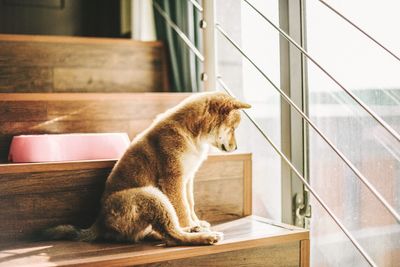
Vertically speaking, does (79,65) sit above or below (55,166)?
above

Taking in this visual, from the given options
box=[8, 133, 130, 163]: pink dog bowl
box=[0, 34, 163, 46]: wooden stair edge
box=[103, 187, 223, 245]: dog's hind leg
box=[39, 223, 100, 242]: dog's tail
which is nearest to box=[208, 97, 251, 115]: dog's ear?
box=[103, 187, 223, 245]: dog's hind leg

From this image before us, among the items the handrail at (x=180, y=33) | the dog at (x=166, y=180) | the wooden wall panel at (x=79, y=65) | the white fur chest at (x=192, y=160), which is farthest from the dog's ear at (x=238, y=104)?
the wooden wall panel at (x=79, y=65)

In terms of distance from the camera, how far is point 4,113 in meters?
1.93

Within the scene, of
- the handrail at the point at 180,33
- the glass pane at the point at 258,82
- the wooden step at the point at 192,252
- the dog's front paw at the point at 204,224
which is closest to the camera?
the wooden step at the point at 192,252

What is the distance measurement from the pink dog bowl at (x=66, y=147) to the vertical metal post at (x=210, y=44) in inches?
17.7

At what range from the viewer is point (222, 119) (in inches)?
66.7

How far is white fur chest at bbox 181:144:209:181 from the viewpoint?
5.44ft

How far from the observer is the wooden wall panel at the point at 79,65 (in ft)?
7.78

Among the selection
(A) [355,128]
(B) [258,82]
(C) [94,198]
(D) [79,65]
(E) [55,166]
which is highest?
(D) [79,65]

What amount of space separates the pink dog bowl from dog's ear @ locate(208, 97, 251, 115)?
462 mm

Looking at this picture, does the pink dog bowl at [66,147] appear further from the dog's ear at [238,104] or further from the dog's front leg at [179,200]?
the dog's ear at [238,104]

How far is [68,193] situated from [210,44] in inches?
35.5

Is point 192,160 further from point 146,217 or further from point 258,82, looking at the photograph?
point 258,82

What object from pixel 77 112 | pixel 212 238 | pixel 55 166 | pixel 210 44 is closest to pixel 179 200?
pixel 212 238
